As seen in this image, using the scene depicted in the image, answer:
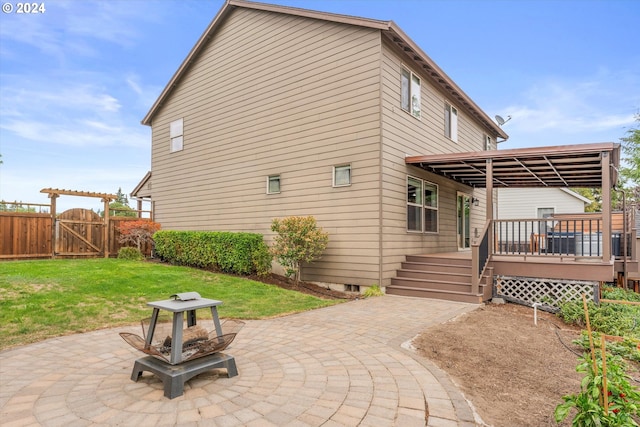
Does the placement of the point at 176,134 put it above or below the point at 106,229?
above

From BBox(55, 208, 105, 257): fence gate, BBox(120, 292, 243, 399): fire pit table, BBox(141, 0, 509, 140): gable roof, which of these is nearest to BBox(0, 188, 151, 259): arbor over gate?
BBox(55, 208, 105, 257): fence gate

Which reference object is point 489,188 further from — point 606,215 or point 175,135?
point 175,135

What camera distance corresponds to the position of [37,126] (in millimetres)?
18047

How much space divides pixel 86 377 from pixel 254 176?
316 inches

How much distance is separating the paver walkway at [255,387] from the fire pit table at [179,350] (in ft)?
0.42

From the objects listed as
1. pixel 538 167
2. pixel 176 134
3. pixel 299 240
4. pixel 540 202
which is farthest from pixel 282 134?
pixel 540 202

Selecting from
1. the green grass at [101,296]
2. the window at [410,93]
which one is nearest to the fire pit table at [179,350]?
the green grass at [101,296]

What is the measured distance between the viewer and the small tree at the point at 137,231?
43.0 ft

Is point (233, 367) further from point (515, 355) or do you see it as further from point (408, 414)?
point (515, 355)

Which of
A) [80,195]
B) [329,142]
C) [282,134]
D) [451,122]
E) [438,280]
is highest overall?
[451,122]

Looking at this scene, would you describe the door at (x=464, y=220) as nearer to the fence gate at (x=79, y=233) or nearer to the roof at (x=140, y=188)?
the roof at (x=140, y=188)

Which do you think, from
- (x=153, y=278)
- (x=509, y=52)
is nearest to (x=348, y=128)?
(x=153, y=278)

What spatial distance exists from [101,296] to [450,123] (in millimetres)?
10931

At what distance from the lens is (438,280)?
8406 mm
